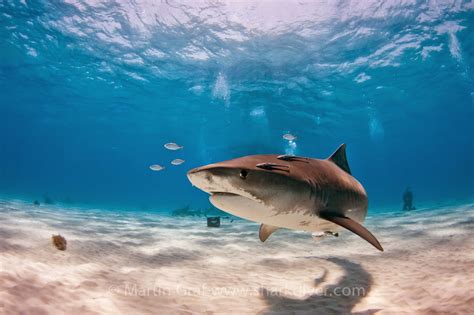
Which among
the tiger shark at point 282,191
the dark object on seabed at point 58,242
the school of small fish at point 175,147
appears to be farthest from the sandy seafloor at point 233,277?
the school of small fish at point 175,147

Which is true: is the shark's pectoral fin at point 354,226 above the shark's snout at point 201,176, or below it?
below

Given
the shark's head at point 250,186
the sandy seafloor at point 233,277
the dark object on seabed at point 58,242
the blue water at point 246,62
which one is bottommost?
the sandy seafloor at point 233,277

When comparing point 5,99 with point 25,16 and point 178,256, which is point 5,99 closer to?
point 25,16

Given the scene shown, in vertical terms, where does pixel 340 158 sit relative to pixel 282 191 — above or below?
above

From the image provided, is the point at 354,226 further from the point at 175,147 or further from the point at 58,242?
the point at 175,147

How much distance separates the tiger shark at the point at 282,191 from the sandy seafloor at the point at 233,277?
100 centimetres

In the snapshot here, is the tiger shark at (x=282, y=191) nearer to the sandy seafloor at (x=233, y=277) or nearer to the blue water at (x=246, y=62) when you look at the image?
the sandy seafloor at (x=233, y=277)

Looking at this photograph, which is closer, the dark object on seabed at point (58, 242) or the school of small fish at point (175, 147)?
the dark object on seabed at point (58, 242)

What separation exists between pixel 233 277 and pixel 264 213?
7.99ft

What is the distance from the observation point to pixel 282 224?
3.43 meters

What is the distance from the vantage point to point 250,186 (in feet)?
8.75

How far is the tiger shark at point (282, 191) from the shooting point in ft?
8.58

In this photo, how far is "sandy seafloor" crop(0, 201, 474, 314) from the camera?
3.23 metres

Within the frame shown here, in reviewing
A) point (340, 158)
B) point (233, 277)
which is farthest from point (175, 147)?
point (340, 158)
